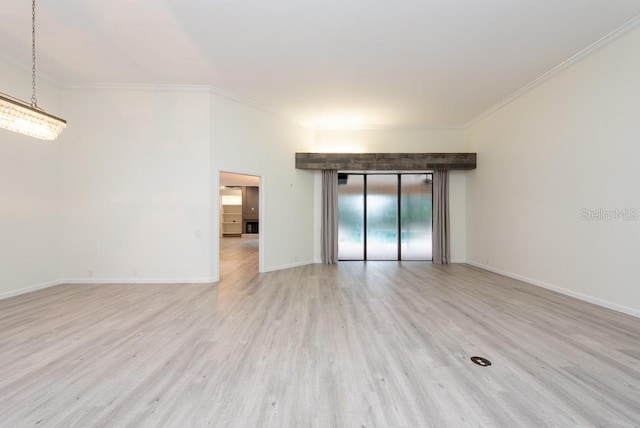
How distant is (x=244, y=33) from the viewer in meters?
3.70

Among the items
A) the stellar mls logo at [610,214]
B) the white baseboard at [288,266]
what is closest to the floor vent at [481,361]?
the stellar mls logo at [610,214]

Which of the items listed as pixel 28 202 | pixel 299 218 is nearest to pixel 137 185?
pixel 28 202

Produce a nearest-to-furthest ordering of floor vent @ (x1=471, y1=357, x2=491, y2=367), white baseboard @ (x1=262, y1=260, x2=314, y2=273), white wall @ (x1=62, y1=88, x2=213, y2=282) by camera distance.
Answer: floor vent @ (x1=471, y1=357, x2=491, y2=367) → white wall @ (x1=62, y1=88, x2=213, y2=282) → white baseboard @ (x1=262, y1=260, x2=314, y2=273)

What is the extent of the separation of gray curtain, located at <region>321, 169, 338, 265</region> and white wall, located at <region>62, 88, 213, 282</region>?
3148 millimetres

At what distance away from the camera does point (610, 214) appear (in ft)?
12.6

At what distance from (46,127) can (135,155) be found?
7.15 feet

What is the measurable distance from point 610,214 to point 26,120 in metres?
7.19

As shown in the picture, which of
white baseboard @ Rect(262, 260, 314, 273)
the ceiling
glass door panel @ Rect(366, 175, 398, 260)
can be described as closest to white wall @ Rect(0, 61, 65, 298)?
the ceiling

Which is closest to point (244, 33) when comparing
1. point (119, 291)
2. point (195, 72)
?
point (195, 72)

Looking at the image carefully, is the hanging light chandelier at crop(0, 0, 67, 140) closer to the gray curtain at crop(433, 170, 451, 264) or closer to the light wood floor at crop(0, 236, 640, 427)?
the light wood floor at crop(0, 236, 640, 427)

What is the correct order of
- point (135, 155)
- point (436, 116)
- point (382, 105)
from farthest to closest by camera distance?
point (436, 116), point (382, 105), point (135, 155)

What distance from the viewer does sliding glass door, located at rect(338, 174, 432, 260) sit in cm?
793

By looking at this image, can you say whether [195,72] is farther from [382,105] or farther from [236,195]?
[236,195]

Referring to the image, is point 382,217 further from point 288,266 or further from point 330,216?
point 288,266
